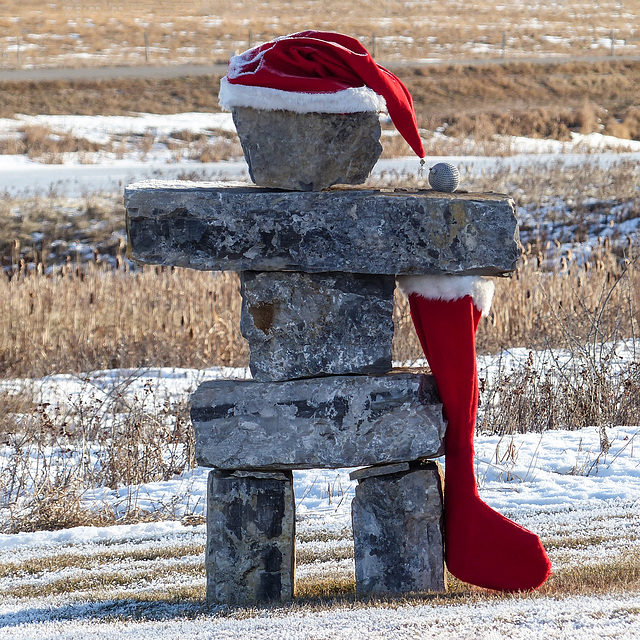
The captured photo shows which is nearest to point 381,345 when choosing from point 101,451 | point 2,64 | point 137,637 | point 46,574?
point 137,637

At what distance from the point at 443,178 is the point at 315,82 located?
0.62 meters

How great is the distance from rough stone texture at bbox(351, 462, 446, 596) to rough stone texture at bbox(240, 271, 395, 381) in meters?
0.46

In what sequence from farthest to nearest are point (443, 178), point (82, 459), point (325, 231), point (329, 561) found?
point (82, 459)
point (329, 561)
point (443, 178)
point (325, 231)

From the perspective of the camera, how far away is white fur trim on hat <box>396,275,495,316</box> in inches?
138

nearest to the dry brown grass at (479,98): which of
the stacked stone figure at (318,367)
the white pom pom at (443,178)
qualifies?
the white pom pom at (443,178)

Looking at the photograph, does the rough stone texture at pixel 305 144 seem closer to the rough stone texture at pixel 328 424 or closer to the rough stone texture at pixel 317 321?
the rough stone texture at pixel 317 321

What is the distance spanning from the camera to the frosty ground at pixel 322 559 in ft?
9.59

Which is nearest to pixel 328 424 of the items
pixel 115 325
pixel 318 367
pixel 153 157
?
pixel 318 367

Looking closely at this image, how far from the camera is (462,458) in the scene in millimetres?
3617

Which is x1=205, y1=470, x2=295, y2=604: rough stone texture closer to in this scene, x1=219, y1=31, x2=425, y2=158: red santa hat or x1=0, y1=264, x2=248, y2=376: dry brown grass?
x1=219, y1=31, x2=425, y2=158: red santa hat

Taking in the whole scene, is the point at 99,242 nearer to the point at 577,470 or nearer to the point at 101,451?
the point at 101,451

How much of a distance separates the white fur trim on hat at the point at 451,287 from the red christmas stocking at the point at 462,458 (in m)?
0.03

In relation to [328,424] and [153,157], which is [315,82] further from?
[153,157]

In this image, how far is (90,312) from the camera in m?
8.73
